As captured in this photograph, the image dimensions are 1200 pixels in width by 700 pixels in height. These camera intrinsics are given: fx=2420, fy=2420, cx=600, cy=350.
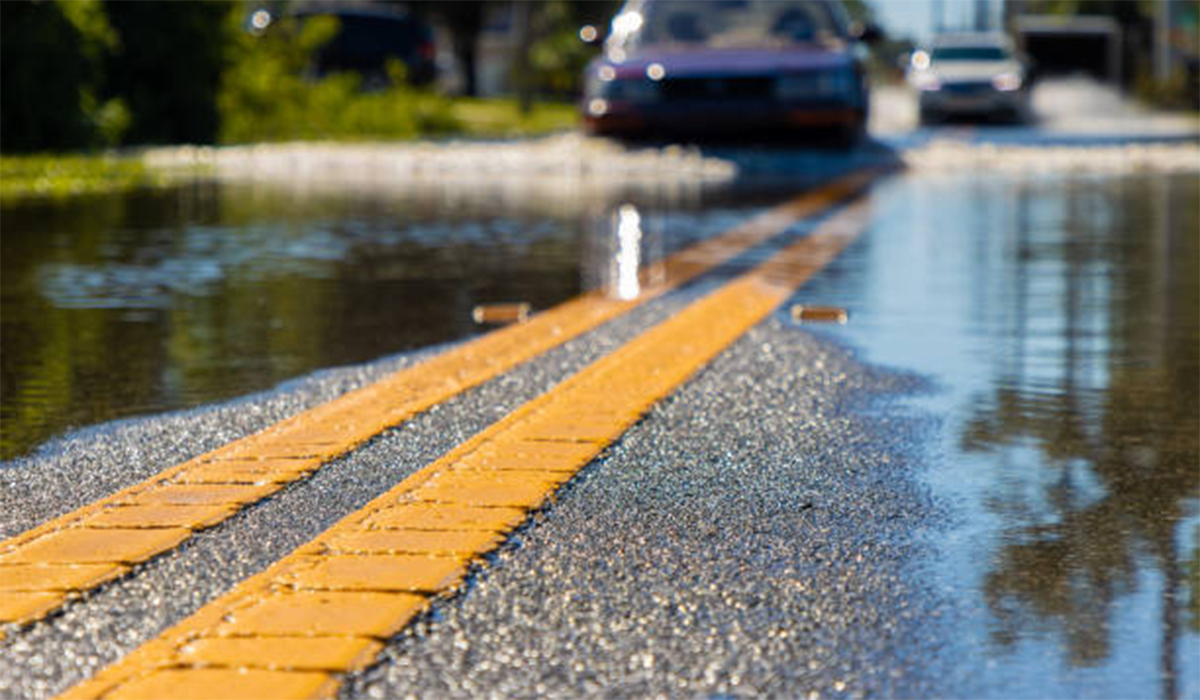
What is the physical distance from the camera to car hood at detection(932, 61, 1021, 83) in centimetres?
3203

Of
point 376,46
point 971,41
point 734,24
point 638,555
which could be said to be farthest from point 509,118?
point 638,555

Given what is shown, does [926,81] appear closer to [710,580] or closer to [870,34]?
[870,34]

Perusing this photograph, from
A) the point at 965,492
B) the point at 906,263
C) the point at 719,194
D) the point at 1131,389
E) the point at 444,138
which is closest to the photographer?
the point at 965,492

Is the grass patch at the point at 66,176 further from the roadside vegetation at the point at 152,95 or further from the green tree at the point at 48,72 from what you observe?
the green tree at the point at 48,72

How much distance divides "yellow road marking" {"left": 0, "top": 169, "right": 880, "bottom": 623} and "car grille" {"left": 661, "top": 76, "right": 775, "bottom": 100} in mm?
11043

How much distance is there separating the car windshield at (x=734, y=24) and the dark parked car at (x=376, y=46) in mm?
16343

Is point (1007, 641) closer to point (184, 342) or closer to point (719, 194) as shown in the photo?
point (184, 342)

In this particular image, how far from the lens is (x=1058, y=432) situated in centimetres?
571

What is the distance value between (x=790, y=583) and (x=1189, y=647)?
69 centimetres

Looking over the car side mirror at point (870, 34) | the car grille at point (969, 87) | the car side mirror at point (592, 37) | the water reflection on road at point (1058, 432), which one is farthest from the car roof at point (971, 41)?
the water reflection on road at point (1058, 432)

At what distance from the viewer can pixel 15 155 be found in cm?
2073

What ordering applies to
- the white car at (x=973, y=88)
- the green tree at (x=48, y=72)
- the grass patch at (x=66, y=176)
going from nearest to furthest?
1. the grass patch at (x=66, y=176)
2. the green tree at (x=48, y=72)
3. the white car at (x=973, y=88)

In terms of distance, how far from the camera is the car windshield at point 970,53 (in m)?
33.8

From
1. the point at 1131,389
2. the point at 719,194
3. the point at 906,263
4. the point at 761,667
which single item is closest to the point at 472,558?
the point at 761,667
